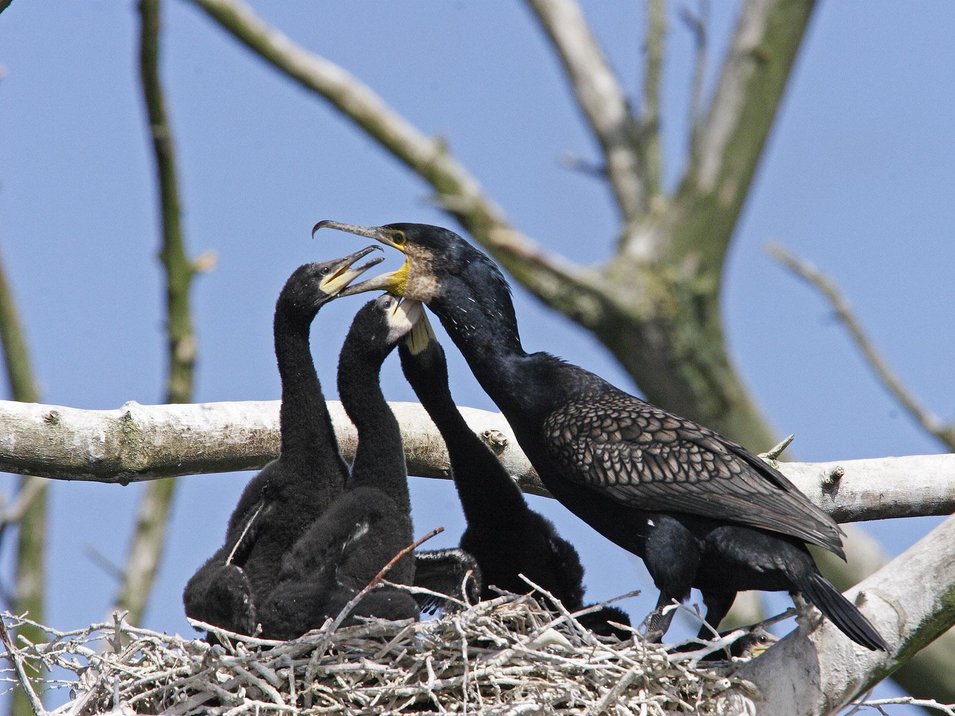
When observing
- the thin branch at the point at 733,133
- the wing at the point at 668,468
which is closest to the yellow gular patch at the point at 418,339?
the wing at the point at 668,468

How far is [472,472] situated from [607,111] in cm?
913

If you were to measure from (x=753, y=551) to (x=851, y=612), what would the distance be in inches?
20.4

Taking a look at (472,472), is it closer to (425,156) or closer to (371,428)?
(371,428)

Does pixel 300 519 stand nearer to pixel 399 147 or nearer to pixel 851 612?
pixel 851 612

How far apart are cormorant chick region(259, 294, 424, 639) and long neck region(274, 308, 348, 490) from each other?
0.11 m

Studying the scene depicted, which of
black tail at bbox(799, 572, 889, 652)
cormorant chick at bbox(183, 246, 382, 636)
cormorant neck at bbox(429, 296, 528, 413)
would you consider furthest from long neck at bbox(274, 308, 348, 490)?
black tail at bbox(799, 572, 889, 652)

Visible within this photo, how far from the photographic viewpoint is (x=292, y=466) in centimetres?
520

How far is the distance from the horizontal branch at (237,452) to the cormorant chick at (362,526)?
547 millimetres

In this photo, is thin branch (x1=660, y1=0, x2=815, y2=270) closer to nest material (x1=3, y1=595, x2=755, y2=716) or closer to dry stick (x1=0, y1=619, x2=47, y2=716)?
nest material (x1=3, y1=595, x2=755, y2=716)

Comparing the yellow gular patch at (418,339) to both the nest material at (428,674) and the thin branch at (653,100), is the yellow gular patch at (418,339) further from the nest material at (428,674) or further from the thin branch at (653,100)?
the thin branch at (653,100)

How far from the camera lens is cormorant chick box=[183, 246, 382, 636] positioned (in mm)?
5094

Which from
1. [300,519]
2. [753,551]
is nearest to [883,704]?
[753,551]

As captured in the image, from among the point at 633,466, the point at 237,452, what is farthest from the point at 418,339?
the point at 633,466

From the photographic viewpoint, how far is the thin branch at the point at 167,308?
8023 millimetres
